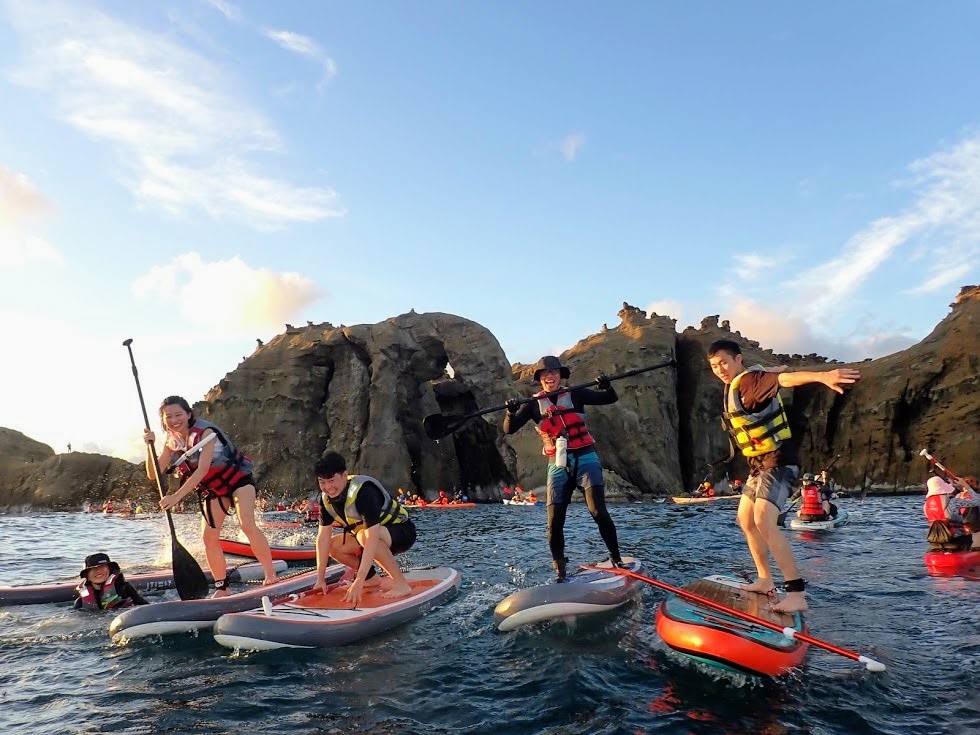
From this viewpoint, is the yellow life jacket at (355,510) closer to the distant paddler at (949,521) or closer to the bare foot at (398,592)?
the bare foot at (398,592)

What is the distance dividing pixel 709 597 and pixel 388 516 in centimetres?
391

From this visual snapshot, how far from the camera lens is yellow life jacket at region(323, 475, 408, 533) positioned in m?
7.50

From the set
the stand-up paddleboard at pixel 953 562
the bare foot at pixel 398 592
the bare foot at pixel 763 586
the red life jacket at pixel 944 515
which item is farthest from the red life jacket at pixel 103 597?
the red life jacket at pixel 944 515

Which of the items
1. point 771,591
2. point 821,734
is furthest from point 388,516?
point 821,734

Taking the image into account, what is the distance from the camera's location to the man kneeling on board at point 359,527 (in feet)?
23.7

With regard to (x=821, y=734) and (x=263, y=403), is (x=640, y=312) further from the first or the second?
(x=821, y=734)

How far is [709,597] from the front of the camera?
6.06m

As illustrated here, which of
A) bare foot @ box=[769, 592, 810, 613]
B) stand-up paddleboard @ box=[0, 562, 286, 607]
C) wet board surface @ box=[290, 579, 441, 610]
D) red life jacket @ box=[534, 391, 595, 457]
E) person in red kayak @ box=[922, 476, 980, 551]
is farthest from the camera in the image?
person in red kayak @ box=[922, 476, 980, 551]

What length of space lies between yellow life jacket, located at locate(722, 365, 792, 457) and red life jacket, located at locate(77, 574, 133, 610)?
838 cm

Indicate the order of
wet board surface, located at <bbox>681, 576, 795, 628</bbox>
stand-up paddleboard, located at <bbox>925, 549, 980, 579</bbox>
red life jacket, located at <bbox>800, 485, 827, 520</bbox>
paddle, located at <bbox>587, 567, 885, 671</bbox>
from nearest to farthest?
paddle, located at <bbox>587, 567, 885, 671</bbox> → wet board surface, located at <bbox>681, 576, 795, 628</bbox> → stand-up paddleboard, located at <bbox>925, 549, 980, 579</bbox> → red life jacket, located at <bbox>800, 485, 827, 520</bbox>

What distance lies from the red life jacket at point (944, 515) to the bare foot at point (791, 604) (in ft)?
22.3

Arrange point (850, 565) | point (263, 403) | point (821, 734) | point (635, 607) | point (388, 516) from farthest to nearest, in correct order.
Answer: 1. point (263, 403)
2. point (850, 565)
3. point (388, 516)
4. point (635, 607)
5. point (821, 734)

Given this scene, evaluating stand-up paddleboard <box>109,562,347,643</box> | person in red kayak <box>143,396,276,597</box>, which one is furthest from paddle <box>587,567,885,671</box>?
person in red kayak <box>143,396,276,597</box>

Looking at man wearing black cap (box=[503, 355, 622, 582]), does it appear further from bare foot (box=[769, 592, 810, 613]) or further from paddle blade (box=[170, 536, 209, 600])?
paddle blade (box=[170, 536, 209, 600])
